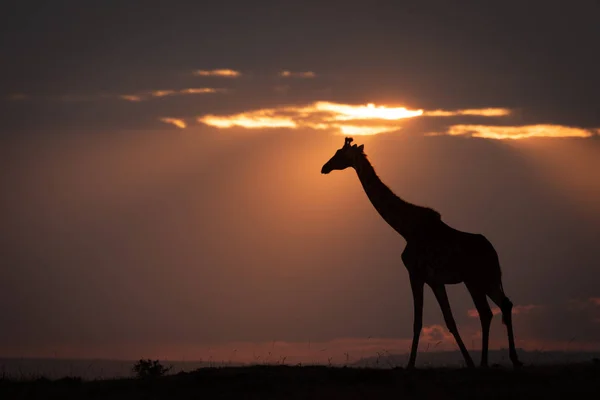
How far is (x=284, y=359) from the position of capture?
2309 cm

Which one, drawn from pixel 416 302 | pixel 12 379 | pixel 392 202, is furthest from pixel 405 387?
pixel 12 379

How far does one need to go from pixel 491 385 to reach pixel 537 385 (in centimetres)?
101

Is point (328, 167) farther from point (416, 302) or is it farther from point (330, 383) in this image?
point (330, 383)

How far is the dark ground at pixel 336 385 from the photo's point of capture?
1892cm

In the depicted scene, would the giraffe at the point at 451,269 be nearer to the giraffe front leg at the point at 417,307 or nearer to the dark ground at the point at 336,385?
the giraffe front leg at the point at 417,307

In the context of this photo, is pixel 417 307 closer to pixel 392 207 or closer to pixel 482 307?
pixel 482 307

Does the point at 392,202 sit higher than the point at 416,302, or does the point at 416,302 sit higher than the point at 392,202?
the point at 392,202

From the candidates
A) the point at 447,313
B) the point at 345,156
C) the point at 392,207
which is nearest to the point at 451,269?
the point at 447,313

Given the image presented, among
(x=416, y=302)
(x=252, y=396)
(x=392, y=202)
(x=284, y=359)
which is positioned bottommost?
(x=252, y=396)

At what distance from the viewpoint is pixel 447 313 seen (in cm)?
2423

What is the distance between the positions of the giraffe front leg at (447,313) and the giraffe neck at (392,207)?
172 cm

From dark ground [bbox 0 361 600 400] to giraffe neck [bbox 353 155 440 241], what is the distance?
540cm

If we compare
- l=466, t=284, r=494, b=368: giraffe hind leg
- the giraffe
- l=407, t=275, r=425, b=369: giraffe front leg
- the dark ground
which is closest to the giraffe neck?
the giraffe

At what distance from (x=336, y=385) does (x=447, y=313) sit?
18.4ft
